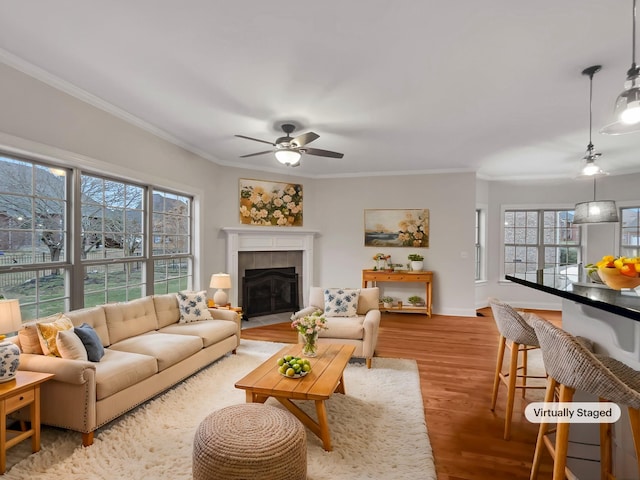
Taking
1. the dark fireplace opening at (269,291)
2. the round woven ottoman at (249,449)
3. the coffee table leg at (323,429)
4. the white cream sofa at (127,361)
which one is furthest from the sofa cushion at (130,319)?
the dark fireplace opening at (269,291)

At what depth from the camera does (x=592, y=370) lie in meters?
1.45

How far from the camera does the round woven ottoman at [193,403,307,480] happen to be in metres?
1.73

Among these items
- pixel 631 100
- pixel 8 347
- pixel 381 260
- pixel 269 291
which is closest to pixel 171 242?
pixel 269 291

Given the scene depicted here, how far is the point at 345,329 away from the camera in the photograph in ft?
12.9

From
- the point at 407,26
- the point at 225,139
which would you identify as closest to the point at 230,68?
the point at 407,26

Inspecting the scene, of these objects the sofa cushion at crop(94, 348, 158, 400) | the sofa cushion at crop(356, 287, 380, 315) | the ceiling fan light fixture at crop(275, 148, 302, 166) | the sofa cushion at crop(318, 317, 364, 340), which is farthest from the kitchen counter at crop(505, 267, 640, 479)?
the sofa cushion at crop(94, 348, 158, 400)

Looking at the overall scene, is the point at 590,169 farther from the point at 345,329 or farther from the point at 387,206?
the point at 387,206

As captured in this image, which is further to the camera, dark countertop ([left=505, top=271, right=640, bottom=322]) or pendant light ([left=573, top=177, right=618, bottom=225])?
pendant light ([left=573, top=177, right=618, bottom=225])

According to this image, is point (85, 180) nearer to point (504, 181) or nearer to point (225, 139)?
point (225, 139)

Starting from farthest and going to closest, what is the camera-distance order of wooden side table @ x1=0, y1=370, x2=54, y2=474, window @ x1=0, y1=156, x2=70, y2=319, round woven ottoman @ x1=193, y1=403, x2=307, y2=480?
window @ x1=0, y1=156, x2=70, y2=319
wooden side table @ x1=0, y1=370, x2=54, y2=474
round woven ottoman @ x1=193, y1=403, x2=307, y2=480

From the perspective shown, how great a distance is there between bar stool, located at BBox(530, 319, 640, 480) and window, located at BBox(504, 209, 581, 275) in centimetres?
599

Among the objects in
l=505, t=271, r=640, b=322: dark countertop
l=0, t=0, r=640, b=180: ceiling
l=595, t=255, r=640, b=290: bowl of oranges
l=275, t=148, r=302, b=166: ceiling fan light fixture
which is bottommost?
l=505, t=271, r=640, b=322: dark countertop

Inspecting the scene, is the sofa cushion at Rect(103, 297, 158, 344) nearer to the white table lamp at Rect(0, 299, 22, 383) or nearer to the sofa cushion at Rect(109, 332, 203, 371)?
the sofa cushion at Rect(109, 332, 203, 371)

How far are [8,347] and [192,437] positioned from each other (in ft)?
4.48
